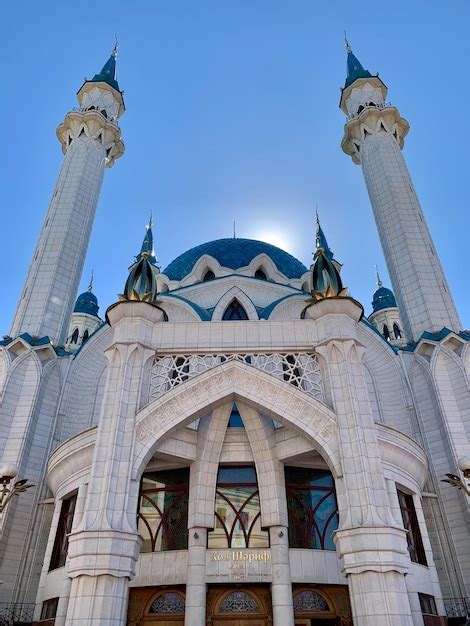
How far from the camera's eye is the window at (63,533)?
1394cm

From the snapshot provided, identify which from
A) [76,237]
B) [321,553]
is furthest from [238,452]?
[76,237]

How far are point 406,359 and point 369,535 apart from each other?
32.1ft

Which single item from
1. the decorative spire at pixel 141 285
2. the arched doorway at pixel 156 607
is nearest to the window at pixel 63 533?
the arched doorway at pixel 156 607

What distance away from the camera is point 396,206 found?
22.1 metres

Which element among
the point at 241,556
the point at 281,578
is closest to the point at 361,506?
the point at 281,578

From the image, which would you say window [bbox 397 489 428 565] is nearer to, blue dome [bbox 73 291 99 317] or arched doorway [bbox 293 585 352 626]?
arched doorway [bbox 293 585 352 626]

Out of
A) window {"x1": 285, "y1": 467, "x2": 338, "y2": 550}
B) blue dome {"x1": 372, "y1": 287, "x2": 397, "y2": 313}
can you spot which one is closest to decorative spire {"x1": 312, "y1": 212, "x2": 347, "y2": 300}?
window {"x1": 285, "y1": 467, "x2": 338, "y2": 550}

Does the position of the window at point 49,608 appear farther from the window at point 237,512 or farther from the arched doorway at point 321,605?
the arched doorway at point 321,605

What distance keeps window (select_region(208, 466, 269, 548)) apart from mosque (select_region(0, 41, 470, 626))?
6 centimetres

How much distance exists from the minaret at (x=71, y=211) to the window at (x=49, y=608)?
344 inches

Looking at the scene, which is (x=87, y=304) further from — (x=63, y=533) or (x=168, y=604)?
(x=168, y=604)

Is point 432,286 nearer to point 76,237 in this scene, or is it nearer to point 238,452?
point 238,452

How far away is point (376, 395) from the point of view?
1867cm

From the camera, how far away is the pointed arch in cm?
2167
